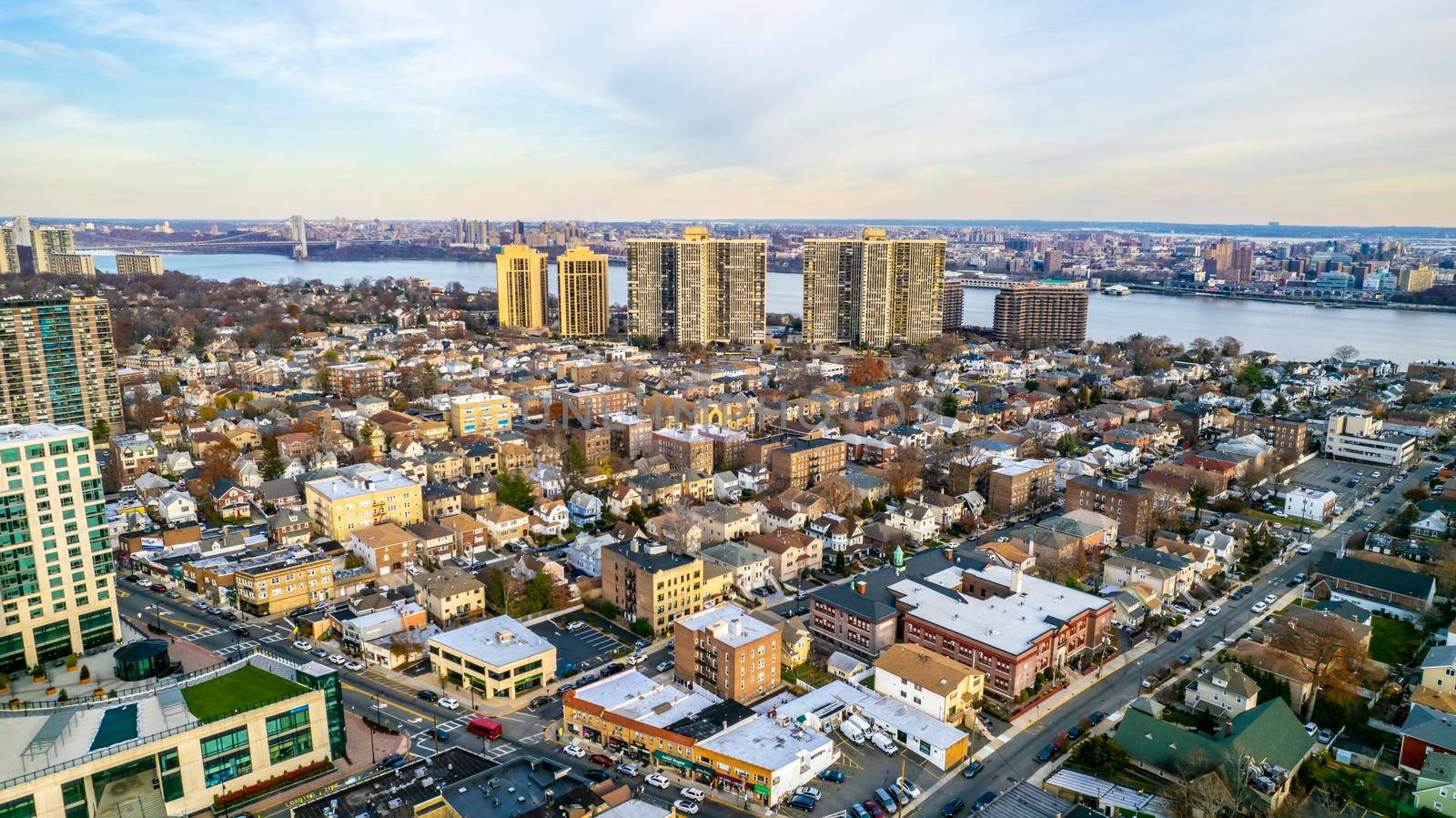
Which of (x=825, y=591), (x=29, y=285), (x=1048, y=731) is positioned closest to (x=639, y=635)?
(x=825, y=591)

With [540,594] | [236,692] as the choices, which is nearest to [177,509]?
[540,594]

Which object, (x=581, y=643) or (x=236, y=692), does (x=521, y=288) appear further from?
(x=236, y=692)

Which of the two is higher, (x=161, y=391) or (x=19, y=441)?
A: (x=19, y=441)

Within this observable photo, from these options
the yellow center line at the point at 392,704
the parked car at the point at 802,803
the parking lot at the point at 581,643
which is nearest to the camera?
the parked car at the point at 802,803

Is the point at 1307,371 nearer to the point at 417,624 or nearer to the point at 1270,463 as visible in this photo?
the point at 1270,463

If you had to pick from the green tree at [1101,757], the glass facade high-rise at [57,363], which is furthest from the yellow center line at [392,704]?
the glass facade high-rise at [57,363]

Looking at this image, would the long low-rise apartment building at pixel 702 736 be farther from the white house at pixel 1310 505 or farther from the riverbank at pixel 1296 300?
the riverbank at pixel 1296 300

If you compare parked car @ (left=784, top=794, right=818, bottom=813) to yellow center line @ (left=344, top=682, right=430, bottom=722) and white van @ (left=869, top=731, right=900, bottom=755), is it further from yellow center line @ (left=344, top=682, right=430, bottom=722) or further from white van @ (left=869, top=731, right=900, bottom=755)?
yellow center line @ (left=344, top=682, right=430, bottom=722)
